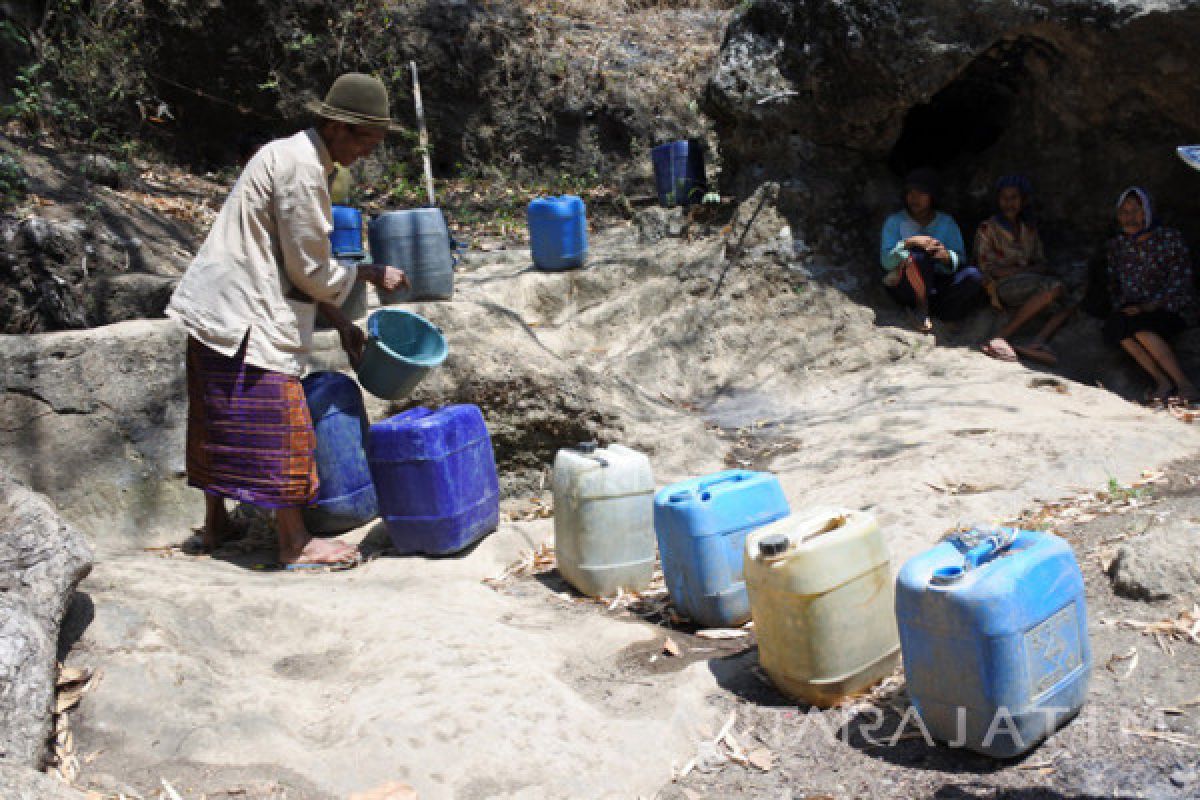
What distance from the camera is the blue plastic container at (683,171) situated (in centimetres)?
927

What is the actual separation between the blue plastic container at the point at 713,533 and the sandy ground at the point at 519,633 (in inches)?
7.2

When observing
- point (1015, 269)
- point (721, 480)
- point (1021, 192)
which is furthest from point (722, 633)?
point (1021, 192)

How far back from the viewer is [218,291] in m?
3.86

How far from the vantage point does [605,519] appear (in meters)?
4.03

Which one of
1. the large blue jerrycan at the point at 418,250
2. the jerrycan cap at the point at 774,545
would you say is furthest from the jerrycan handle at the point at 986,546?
the large blue jerrycan at the point at 418,250

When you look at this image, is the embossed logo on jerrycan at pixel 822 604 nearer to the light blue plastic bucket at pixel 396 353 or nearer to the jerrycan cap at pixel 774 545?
the jerrycan cap at pixel 774 545

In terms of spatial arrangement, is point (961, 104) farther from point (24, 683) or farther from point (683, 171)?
point (24, 683)

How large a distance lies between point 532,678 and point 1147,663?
→ 178cm

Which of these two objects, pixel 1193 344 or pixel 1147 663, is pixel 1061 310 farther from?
pixel 1147 663

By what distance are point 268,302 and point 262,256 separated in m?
0.18

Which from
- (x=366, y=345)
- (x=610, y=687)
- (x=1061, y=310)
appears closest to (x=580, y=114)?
(x=1061, y=310)

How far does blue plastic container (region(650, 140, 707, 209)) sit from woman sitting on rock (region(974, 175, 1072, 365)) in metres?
2.87

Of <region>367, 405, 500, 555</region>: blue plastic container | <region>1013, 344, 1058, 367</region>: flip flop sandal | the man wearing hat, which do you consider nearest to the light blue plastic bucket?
<region>367, 405, 500, 555</region>: blue plastic container

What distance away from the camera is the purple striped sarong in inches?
154
